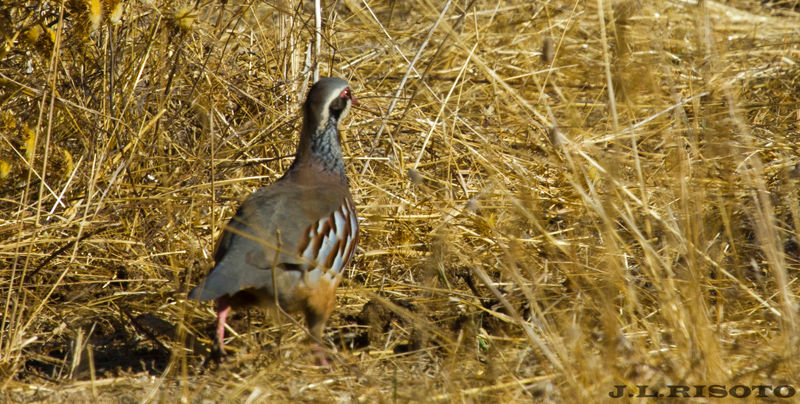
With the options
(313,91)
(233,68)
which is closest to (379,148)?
(233,68)

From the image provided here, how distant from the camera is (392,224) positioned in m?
4.17

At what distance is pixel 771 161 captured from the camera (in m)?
4.64

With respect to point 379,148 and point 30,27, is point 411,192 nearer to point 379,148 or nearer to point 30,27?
point 379,148

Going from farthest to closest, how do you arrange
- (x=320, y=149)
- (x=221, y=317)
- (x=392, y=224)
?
(x=392, y=224) < (x=320, y=149) < (x=221, y=317)

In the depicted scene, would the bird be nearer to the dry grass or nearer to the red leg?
the red leg

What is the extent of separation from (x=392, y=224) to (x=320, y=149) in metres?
0.78

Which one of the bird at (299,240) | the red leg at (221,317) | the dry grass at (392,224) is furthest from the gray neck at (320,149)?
the red leg at (221,317)

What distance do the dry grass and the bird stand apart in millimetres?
176

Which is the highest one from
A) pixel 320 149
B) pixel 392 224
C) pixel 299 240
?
pixel 320 149

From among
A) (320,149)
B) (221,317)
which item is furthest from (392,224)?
(221,317)

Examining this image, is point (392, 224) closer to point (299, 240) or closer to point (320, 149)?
point (320, 149)

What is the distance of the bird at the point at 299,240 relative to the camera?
2.93 m

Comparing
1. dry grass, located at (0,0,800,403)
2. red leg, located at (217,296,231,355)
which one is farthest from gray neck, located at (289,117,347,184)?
red leg, located at (217,296,231,355)

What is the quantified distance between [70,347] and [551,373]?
1.76 metres
